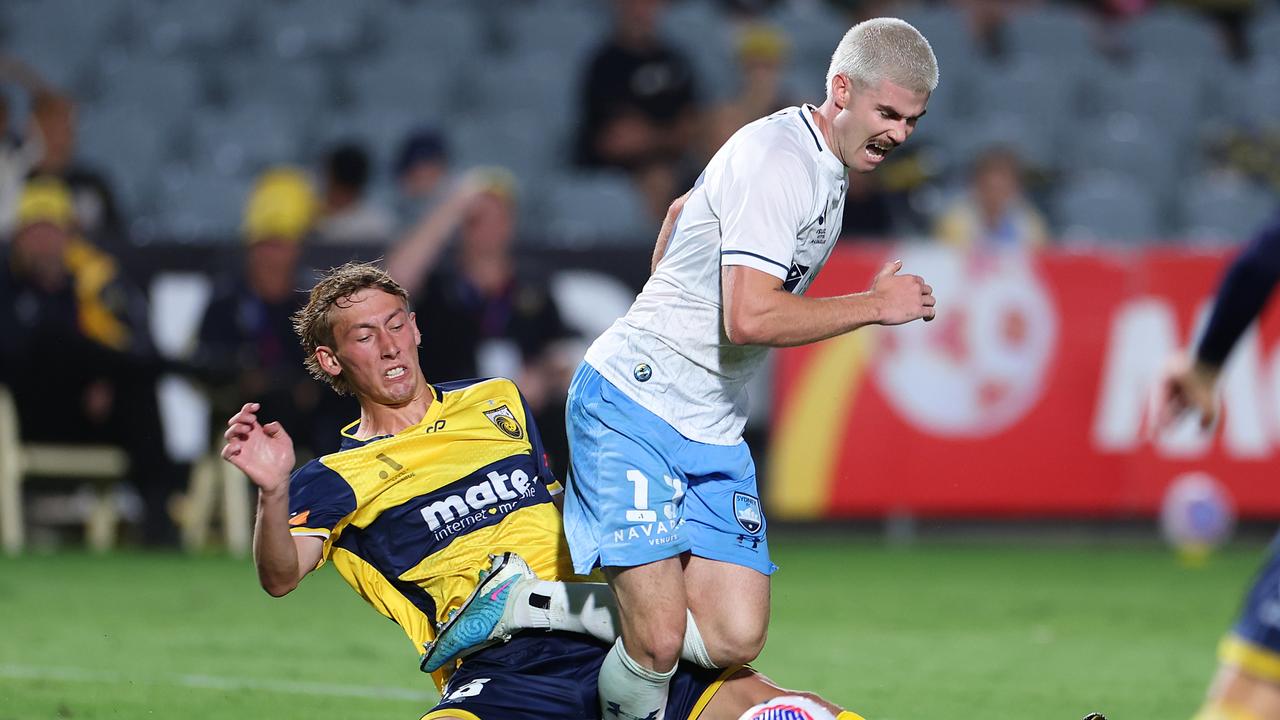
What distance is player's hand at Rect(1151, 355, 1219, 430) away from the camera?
393 centimetres

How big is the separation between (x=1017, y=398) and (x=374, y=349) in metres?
7.74

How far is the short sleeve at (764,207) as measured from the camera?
15.2 ft

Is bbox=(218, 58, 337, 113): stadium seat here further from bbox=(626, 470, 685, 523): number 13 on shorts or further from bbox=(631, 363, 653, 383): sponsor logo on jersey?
bbox=(626, 470, 685, 523): number 13 on shorts

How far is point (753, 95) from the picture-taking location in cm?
1288

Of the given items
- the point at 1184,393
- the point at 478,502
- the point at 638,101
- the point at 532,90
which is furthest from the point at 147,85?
the point at 1184,393

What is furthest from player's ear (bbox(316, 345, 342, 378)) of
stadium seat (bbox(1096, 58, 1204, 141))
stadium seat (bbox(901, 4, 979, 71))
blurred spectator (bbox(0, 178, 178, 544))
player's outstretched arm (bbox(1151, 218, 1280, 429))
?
stadium seat (bbox(1096, 58, 1204, 141))

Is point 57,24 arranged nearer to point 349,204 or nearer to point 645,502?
point 349,204

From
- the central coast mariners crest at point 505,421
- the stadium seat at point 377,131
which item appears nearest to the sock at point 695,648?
the central coast mariners crest at point 505,421

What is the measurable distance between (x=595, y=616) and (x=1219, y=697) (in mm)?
1761

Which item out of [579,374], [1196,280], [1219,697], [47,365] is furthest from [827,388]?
[1219,697]

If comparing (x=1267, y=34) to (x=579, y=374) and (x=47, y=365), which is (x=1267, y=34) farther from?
(x=579, y=374)

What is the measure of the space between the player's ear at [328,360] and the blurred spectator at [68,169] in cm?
748

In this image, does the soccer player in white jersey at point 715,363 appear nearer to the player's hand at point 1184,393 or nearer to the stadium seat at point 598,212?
the player's hand at point 1184,393

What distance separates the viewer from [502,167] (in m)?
13.5
